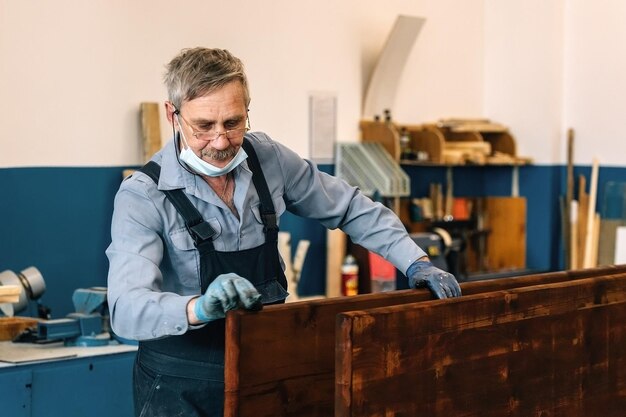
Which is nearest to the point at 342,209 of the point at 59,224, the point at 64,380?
the point at 64,380

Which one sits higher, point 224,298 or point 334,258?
point 224,298

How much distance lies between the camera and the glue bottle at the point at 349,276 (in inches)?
233

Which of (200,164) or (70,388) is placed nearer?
(200,164)

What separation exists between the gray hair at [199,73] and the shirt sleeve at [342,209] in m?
0.39

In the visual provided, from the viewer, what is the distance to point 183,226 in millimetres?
2529

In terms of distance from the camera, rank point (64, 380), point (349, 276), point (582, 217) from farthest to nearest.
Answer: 1. point (582, 217)
2. point (349, 276)
3. point (64, 380)

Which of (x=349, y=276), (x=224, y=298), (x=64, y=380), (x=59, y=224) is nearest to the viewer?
(x=224, y=298)

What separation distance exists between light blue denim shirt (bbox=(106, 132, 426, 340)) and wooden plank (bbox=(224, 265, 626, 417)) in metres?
0.16

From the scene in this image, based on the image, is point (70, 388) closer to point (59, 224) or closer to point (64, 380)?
point (64, 380)

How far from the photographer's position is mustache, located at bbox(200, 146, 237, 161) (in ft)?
8.35

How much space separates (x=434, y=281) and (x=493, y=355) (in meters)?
0.27

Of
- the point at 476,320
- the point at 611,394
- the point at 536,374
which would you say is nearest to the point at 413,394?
the point at 476,320

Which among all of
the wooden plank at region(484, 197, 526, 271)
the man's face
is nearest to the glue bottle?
the wooden plank at region(484, 197, 526, 271)

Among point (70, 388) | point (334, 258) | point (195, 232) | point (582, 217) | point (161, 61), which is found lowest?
point (70, 388)
